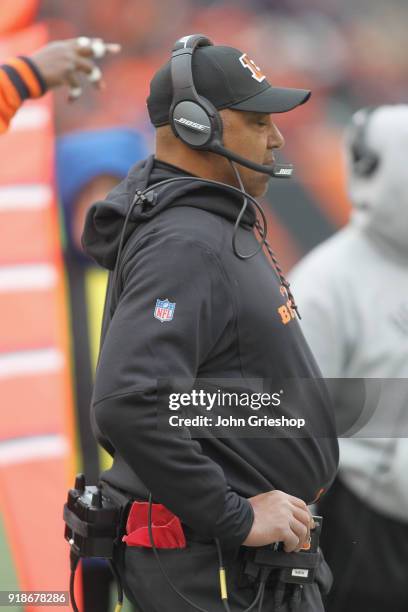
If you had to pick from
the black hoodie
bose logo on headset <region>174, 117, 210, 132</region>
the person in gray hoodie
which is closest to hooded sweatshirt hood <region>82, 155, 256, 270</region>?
the black hoodie

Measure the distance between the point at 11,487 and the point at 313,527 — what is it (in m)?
1.96

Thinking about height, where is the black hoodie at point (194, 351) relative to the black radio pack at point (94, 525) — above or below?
above

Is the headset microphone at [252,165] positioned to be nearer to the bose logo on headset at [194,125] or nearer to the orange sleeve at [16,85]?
the bose logo on headset at [194,125]

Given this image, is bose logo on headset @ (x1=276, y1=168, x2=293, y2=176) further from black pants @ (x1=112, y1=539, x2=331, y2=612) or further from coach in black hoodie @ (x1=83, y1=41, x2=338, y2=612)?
black pants @ (x1=112, y1=539, x2=331, y2=612)

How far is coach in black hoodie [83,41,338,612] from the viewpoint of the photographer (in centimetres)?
195

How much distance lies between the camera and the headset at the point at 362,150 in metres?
3.91

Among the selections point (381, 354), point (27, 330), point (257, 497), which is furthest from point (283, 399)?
point (27, 330)

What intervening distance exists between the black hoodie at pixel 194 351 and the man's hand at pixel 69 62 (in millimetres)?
1078

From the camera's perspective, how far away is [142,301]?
1968mm

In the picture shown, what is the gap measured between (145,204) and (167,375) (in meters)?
0.37

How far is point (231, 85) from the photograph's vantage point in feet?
7.05

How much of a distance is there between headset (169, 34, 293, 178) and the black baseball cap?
20 mm

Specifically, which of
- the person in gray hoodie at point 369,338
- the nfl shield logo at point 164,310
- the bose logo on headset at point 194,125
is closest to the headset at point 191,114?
the bose logo on headset at point 194,125

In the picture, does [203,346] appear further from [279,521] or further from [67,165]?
[67,165]
